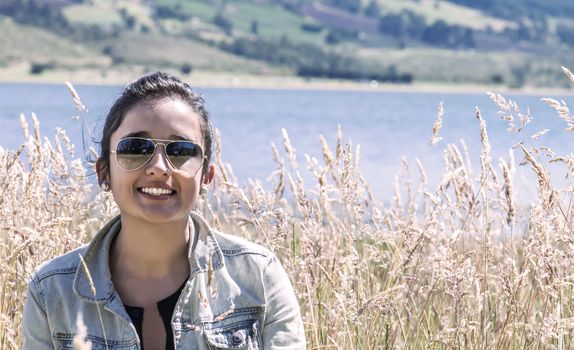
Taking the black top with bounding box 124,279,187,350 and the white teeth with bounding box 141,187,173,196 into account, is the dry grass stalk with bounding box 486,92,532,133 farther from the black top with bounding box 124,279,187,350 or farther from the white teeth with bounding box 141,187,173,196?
the black top with bounding box 124,279,187,350

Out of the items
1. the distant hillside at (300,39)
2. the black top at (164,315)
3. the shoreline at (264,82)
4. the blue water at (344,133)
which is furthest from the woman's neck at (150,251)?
the distant hillside at (300,39)

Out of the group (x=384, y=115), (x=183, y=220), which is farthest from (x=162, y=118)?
(x=384, y=115)

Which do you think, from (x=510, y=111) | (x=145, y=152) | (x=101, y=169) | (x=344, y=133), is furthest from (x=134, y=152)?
(x=344, y=133)

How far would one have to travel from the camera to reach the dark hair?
340cm

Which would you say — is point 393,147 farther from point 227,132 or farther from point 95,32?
point 95,32

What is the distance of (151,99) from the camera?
3395 mm

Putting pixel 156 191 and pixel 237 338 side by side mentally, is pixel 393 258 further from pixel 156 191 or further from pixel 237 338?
pixel 156 191

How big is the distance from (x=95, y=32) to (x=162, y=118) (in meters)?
119

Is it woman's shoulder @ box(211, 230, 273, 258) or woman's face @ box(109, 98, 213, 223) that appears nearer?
woman's face @ box(109, 98, 213, 223)

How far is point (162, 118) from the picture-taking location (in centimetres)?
337

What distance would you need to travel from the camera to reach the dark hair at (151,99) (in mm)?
3398

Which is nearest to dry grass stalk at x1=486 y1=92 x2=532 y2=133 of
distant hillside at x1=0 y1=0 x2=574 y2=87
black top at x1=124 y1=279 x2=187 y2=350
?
black top at x1=124 y1=279 x2=187 y2=350

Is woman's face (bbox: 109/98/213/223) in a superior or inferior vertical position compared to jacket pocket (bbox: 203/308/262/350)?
superior

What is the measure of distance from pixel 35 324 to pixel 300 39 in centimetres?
15588
